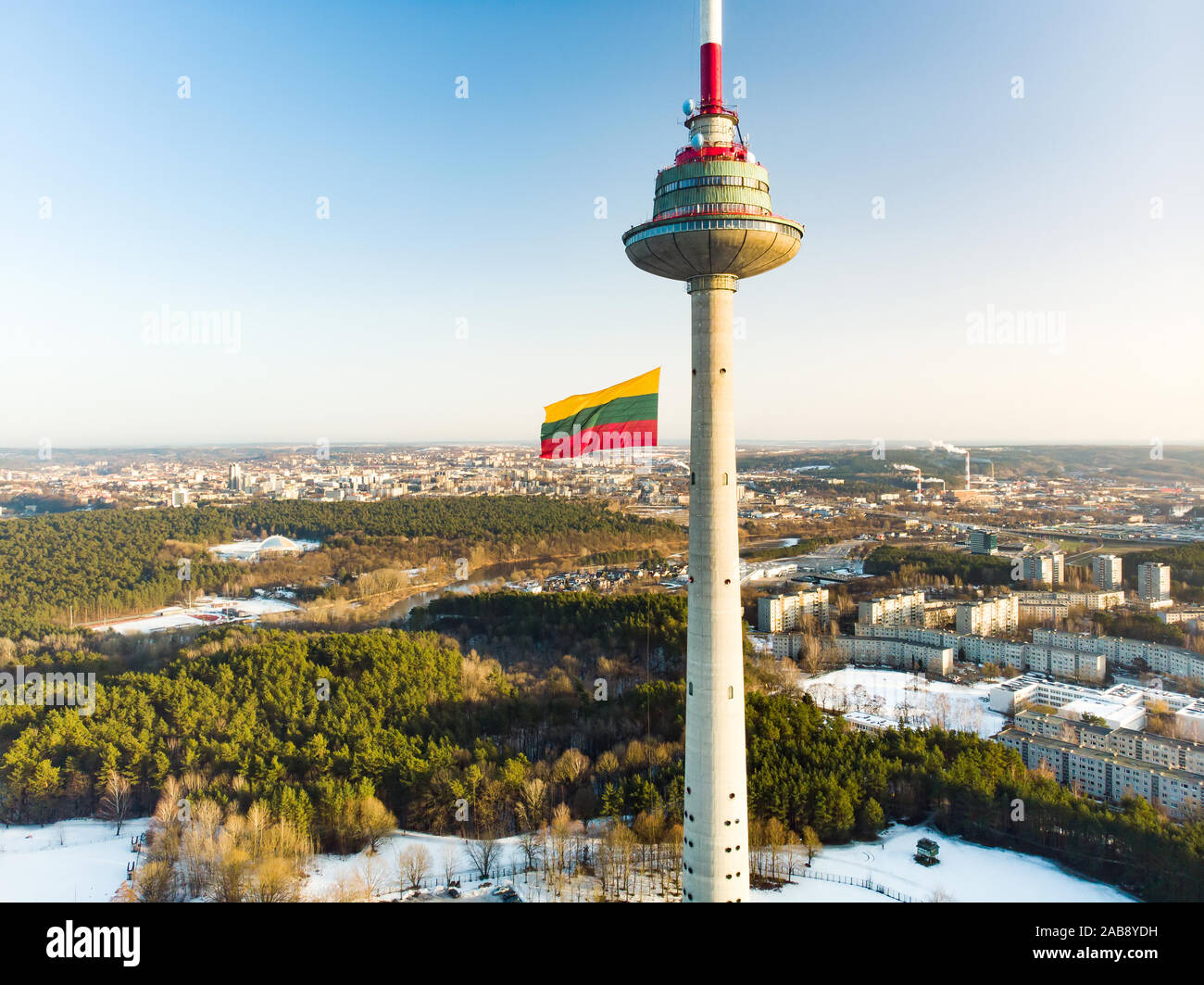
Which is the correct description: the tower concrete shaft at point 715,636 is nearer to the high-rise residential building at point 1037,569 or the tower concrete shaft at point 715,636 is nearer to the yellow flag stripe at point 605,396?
the yellow flag stripe at point 605,396

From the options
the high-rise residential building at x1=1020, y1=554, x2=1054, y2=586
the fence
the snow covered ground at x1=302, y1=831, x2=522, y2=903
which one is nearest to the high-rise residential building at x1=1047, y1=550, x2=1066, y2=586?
the high-rise residential building at x1=1020, y1=554, x2=1054, y2=586

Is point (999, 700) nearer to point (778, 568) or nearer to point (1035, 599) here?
point (1035, 599)

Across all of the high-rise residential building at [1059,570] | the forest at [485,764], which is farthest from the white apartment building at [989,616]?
the forest at [485,764]

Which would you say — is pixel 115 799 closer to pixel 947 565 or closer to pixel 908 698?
pixel 908 698

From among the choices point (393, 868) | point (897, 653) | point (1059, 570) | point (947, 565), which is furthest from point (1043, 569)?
point (393, 868)

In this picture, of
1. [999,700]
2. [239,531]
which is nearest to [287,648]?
[999,700]

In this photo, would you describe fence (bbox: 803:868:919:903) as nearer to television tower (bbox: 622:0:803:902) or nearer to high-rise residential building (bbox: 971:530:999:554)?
television tower (bbox: 622:0:803:902)
